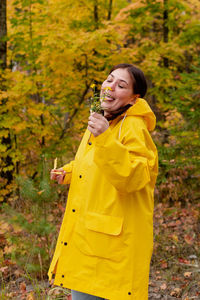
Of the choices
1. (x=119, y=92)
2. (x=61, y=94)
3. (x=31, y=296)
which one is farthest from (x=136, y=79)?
(x=61, y=94)

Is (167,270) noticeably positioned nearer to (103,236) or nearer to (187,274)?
(187,274)

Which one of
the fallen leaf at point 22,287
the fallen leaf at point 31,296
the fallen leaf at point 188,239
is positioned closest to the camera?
the fallen leaf at point 31,296

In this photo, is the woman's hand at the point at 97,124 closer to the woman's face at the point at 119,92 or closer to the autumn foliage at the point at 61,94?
the woman's face at the point at 119,92

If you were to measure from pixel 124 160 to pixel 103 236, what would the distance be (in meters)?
0.44

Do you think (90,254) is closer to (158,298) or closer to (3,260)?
(158,298)

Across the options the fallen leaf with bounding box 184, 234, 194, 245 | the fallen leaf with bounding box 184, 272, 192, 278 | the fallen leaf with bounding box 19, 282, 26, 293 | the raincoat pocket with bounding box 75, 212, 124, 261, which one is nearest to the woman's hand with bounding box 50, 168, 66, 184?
the raincoat pocket with bounding box 75, 212, 124, 261

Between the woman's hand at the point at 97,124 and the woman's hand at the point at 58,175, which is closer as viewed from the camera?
the woman's hand at the point at 97,124

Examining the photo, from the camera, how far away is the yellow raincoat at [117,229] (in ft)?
4.84

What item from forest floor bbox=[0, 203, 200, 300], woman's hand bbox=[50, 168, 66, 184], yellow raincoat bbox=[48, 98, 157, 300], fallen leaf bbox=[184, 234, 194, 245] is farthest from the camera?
fallen leaf bbox=[184, 234, 194, 245]

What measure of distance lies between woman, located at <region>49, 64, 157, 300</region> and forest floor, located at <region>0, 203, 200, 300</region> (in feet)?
4.61

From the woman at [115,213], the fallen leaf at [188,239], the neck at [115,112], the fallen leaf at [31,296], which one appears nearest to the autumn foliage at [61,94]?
the fallen leaf at [188,239]

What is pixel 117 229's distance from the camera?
1.48 meters

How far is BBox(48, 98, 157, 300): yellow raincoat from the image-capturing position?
1.48 meters

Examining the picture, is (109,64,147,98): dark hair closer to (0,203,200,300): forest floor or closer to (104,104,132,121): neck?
(104,104,132,121): neck
